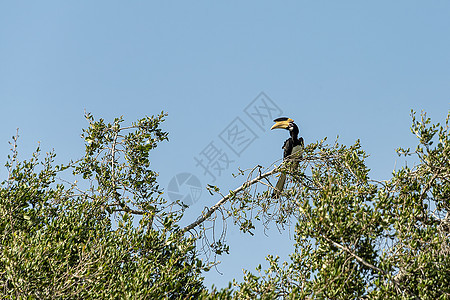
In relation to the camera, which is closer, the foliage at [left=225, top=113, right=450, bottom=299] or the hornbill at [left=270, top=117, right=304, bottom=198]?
the foliage at [left=225, top=113, right=450, bottom=299]

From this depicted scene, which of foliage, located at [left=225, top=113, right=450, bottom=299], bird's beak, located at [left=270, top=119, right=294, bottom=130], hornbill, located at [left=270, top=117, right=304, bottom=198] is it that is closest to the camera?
foliage, located at [left=225, top=113, right=450, bottom=299]

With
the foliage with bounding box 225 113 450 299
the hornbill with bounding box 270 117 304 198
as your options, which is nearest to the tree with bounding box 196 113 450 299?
the foliage with bounding box 225 113 450 299

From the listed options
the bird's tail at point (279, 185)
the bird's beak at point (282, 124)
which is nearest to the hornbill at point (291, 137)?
the bird's beak at point (282, 124)

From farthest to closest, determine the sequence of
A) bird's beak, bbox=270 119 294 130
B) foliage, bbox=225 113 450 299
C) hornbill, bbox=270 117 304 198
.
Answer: bird's beak, bbox=270 119 294 130 → hornbill, bbox=270 117 304 198 → foliage, bbox=225 113 450 299

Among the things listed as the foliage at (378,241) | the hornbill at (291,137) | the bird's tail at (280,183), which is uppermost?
the hornbill at (291,137)

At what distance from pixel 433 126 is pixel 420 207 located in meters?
1.48

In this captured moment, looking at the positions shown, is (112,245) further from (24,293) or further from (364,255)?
(364,255)

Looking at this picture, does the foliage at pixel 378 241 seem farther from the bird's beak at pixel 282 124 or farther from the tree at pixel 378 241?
the bird's beak at pixel 282 124

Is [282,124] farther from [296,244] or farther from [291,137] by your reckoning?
[296,244]

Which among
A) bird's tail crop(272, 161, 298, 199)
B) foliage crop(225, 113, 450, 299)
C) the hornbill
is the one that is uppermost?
the hornbill

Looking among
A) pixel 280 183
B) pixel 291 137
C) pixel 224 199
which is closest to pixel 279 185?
pixel 280 183

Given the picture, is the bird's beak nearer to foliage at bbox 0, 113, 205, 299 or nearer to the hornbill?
the hornbill

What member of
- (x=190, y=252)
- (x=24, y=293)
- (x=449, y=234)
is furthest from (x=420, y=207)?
(x=24, y=293)

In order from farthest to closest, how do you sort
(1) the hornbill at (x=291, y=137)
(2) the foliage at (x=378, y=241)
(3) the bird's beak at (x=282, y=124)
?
(3) the bird's beak at (x=282, y=124) < (1) the hornbill at (x=291, y=137) < (2) the foliage at (x=378, y=241)
